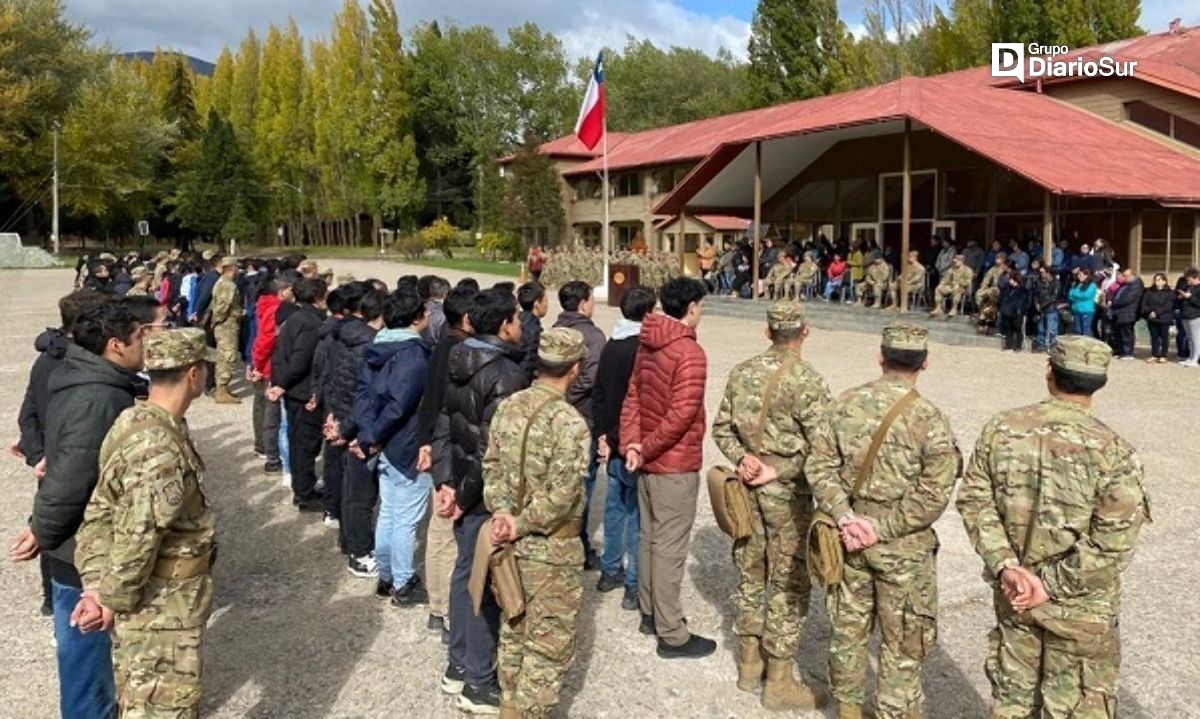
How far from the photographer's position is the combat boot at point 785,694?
403 centimetres

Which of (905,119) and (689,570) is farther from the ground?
(905,119)

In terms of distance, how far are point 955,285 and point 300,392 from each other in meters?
14.9

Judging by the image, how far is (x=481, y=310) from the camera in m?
4.12

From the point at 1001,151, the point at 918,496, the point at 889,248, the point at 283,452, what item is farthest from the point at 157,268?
the point at 889,248

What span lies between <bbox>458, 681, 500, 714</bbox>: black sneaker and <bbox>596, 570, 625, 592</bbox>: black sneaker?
149 cm

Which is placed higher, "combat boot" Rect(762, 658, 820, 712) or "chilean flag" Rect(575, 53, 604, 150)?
"chilean flag" Rect(575, 53, 604, 150)

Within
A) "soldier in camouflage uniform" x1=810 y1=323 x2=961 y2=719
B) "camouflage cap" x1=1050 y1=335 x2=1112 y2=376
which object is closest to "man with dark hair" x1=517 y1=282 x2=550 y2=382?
"soldier in camouflage uniform" x1=810 y1=323 x2=961 y2=719

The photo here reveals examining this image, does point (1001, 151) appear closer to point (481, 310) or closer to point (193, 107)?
point (481, 310)

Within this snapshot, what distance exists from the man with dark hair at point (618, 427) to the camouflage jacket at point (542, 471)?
4.90ft

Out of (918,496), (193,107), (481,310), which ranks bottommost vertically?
(918,496)

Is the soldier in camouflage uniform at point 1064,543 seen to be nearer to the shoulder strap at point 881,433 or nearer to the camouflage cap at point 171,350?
the shoulder strap at point 881,433

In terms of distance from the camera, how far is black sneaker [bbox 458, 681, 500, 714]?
4027 mm

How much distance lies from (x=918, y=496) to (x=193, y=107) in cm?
7337

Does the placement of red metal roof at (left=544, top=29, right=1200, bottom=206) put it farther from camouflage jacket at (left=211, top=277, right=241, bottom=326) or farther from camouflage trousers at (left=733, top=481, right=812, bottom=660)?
camouflage trousers at (left=733, top=481, right=812, bottom=660)
